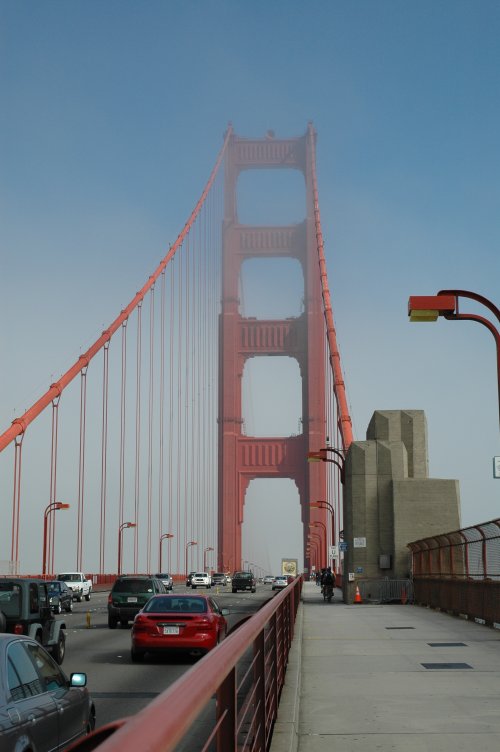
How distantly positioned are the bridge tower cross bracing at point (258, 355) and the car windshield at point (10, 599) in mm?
87156

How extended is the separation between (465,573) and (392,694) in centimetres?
1735

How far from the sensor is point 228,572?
10400cm

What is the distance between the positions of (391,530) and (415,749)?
37003 mm

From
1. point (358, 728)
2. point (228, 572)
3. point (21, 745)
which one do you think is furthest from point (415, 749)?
point (228, 572)

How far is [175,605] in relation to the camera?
1886 centimetres

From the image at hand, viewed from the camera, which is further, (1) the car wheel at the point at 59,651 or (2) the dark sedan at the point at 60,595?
(2) the dark sedan at the point at 60,595

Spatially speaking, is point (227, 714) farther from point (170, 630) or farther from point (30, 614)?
point (170, 630)

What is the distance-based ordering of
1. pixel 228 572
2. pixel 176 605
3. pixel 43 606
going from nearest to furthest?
pixel 43 606 → pixel 176 605 → pixel 228 572

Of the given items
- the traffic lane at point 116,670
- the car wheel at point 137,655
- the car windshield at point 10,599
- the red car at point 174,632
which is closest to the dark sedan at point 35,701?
the traffic lane at point 116,670

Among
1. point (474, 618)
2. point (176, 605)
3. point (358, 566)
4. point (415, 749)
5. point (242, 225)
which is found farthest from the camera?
point (242, 225)

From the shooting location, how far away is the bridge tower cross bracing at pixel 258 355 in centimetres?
10631

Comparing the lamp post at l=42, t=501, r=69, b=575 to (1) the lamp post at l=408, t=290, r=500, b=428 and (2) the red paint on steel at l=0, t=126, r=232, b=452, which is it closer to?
(2) the red paint on steel at l=0, t=126, r=232, b=452

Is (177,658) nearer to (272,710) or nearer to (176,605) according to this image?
(176,605)

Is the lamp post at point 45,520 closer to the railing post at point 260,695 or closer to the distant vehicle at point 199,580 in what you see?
the distant vehicle at point 199,580
